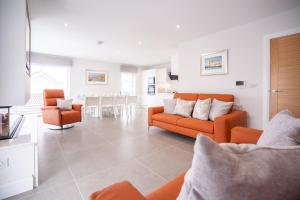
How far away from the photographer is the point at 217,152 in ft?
1.34

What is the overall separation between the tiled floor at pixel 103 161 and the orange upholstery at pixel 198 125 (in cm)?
35

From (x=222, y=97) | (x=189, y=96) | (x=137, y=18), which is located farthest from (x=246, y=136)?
(x=137, y=18)

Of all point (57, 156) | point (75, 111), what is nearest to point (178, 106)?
point (57, 156)

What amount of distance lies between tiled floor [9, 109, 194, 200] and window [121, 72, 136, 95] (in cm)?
524

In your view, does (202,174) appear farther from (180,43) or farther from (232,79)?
(180,43)

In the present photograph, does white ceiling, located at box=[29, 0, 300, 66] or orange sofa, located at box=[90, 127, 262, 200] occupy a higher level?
white ceiling, located at box=[29, 0, 300, 66]

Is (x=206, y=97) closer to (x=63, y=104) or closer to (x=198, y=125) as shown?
(x=198, y=125)

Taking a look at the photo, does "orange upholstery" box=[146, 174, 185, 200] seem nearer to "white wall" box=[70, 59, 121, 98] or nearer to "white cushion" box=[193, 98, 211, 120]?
"white cushion" box=[193, 98, 211, 120]

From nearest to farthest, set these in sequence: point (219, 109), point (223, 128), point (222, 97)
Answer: point (223, 128) → point (219, 109) → point (222, 97)

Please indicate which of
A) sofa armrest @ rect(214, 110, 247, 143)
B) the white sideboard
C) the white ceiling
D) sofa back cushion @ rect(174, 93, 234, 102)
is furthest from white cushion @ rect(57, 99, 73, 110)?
sofa armrest @ rect(214, 110, 247, 143)

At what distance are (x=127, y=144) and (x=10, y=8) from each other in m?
2.47

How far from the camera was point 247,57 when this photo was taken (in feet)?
10.3

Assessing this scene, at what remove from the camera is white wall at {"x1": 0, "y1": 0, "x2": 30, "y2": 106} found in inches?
66.4

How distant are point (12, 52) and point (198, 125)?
2.83 metres
